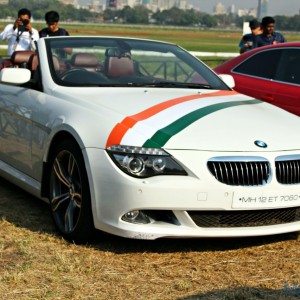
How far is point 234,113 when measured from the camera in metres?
5.77

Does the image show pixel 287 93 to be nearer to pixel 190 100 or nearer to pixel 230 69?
pixel 230 69

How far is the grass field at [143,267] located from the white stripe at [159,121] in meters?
0.79

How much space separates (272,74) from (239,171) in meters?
3.70

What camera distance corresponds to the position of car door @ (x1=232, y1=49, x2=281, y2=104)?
8477 mm

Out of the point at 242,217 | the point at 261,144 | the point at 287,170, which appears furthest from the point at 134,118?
the point at 287,170

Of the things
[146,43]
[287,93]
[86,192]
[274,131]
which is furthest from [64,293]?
[287,93]

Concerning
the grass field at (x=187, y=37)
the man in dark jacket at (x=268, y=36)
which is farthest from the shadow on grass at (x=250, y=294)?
the grass field at (x=187, y=37)

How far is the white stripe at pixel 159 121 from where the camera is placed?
5109mm

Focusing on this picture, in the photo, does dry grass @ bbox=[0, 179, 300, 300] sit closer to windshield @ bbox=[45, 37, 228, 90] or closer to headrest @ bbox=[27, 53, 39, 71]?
windshield @ bbox=[45, 37, 228, 90]

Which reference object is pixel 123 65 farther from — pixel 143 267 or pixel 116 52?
pixel 143 267

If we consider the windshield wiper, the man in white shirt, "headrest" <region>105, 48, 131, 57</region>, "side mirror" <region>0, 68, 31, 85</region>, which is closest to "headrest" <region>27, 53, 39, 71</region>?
"side mirror" <region>0, 68, 31, 85</region>

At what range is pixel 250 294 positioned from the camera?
173 inches

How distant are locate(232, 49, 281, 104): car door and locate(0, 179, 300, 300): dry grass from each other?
2921mm

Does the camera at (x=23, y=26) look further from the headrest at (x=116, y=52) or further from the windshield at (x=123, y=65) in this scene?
the headrest at (x=116, y=52)
